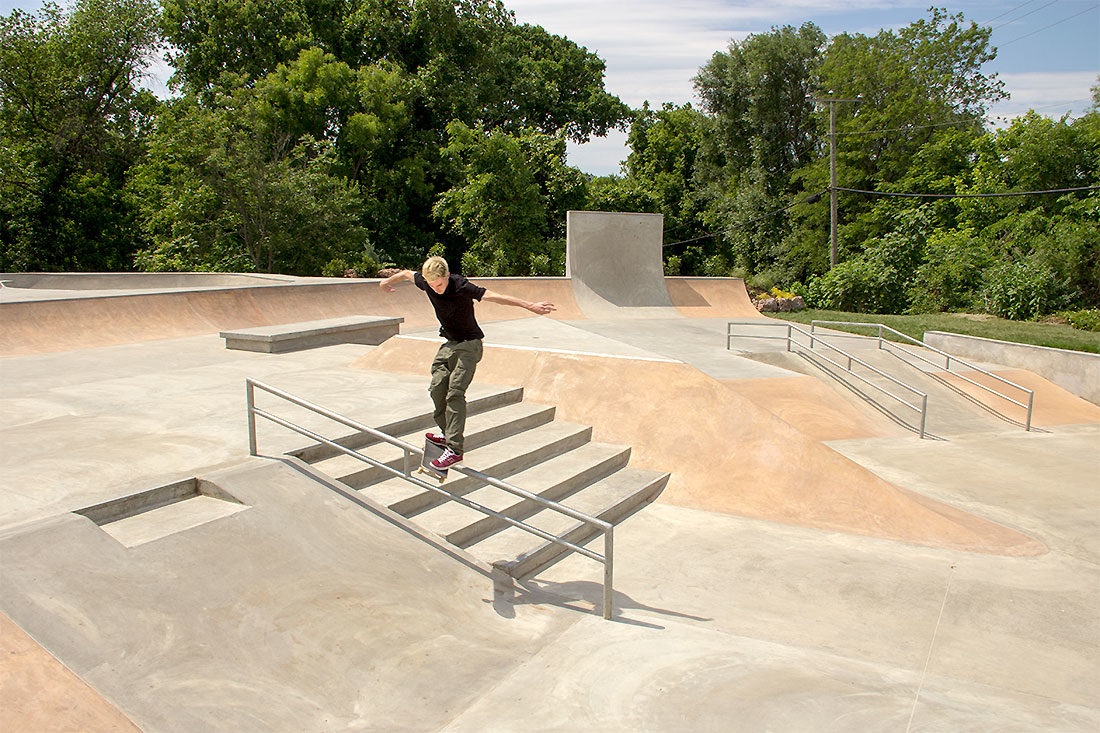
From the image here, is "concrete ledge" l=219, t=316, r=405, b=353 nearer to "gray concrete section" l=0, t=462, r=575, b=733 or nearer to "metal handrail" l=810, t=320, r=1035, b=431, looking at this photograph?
"gray concrete section" l=0, t=462, r=575, b=733

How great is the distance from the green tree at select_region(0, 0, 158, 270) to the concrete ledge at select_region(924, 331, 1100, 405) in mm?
27847

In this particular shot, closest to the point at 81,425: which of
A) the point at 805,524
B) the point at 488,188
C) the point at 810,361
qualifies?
the point at 805,524

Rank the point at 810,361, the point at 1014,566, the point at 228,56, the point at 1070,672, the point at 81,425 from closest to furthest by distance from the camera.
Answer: the point at 1070,672, the point at 1014,566, the point at 81,425, the point at 810,361, the point at 228,56

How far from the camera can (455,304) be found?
4918 mm

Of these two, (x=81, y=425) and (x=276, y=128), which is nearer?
(x=81, y=425)

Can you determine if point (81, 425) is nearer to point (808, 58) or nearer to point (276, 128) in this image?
point (276, 128)

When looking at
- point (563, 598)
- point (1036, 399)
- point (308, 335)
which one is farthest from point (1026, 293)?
point (563, 598)

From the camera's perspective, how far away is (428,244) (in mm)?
32656

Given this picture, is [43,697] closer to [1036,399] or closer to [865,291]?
[1036,399]

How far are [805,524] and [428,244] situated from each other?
91.6ft

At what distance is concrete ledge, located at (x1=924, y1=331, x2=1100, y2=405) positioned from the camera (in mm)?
13219

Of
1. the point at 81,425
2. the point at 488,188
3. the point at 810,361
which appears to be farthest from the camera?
the point at 488,188

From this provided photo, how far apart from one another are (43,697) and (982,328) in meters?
20.3

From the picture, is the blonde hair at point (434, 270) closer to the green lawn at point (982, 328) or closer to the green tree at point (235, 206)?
the green lawn at point (982, 328)
